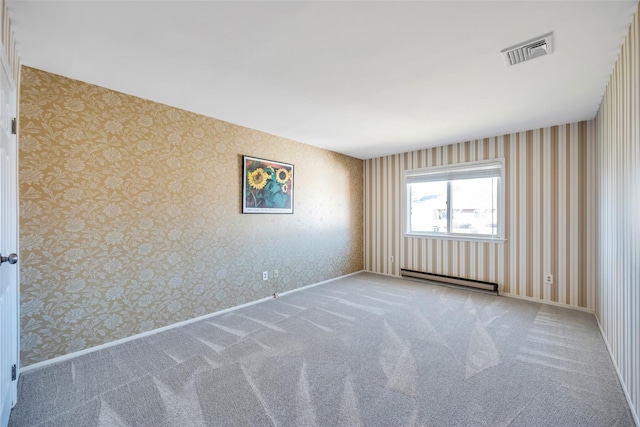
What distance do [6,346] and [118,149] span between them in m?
1.70

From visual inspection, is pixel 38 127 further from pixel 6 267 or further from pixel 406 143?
pixel 406 143

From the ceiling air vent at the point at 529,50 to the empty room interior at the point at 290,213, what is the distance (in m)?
0.03

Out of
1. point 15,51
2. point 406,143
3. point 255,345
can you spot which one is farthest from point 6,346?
point 406,143

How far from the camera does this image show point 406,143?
454 cm

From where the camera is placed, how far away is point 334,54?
2043 mm

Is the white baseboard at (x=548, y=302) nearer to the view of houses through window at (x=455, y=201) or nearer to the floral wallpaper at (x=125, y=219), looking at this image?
the view of houses through window at (x=455, y=201)

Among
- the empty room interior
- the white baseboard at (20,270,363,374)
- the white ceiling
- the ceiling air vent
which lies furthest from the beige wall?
the white baseboard at (20,270,363,374)

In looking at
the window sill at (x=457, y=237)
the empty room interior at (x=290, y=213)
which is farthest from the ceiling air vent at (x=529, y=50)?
the window sill at (x=457, y=237)

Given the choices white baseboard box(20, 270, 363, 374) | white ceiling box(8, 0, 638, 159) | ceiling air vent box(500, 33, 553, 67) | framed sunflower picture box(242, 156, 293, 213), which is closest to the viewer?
white ceiling box(8, 0, 638, 159)

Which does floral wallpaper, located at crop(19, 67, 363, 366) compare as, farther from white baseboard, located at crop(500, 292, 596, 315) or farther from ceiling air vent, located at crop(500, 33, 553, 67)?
white baseboard, located at crop(500, 292, 596, 315)

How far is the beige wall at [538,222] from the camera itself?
3.52m

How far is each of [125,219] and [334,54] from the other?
94.3 inches

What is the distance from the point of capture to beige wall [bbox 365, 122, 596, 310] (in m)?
3.52

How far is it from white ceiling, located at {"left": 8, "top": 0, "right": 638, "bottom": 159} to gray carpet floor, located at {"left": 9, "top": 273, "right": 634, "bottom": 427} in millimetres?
2378
